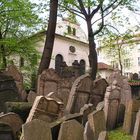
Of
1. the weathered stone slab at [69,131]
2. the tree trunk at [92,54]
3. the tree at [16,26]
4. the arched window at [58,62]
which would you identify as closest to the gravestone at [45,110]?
the weathered stone slab at [69,131]

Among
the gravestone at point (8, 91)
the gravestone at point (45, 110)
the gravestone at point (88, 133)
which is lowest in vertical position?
the gravestone at point (88, 133)

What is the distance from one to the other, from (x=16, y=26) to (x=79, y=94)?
1743 cm

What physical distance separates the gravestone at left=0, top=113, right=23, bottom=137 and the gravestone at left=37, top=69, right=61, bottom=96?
530cm

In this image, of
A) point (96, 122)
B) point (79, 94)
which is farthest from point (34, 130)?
point (79, 94)

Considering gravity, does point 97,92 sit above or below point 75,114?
above

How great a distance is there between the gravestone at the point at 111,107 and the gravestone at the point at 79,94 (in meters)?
1.28

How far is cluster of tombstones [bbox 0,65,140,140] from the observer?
6727 mm

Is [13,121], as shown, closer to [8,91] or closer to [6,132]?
[6,132]

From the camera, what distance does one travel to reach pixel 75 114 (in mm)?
8703

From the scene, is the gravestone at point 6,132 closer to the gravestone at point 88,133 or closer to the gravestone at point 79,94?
the gravestone at point 88,133

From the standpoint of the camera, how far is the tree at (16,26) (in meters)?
24.2

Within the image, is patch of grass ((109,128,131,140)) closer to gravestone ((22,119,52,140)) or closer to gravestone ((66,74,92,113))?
gravestone ((66,74,92,113))

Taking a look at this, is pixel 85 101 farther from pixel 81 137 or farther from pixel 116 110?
pixel 81 137

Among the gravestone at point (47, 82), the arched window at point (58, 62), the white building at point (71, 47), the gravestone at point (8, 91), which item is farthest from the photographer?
the white building at point (71, 47)
